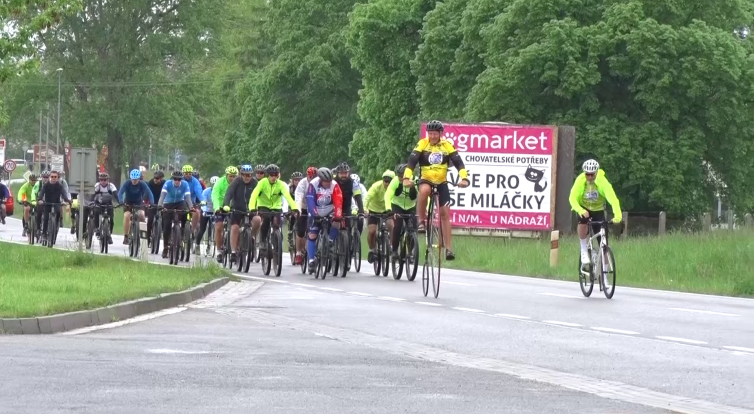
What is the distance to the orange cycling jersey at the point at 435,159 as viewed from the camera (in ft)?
61.1

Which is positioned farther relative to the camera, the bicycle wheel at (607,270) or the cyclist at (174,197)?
the cyclist at (174,197)

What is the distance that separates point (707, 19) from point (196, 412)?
4768cm

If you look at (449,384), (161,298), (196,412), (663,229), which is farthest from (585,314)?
(663,229)

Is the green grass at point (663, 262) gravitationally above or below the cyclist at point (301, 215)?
below

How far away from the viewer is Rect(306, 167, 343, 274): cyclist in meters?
25.1

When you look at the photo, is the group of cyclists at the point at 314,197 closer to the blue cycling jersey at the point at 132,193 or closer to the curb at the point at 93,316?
the blue cycling jersey at the point at 132,193

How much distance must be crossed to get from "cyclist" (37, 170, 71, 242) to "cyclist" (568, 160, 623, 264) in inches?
767

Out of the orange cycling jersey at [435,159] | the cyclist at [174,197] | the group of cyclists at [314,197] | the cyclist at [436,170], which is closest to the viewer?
the cyclist at [436,170]

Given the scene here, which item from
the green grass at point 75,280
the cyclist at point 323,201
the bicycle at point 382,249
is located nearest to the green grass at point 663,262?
the bicycle at point 382,249

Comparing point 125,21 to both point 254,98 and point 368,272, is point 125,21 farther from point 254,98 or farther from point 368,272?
point 368,272

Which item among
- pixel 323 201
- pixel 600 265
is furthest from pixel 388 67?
pixel 600 265

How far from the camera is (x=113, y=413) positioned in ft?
28.9

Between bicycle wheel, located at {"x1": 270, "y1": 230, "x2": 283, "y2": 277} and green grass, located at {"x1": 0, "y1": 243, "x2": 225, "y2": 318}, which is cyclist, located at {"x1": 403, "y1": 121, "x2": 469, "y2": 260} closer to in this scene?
green grass, located at {"x1": 0, "y1": 243, "x2": 225, "y2": 318}

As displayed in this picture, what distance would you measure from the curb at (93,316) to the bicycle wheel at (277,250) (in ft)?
20.4
